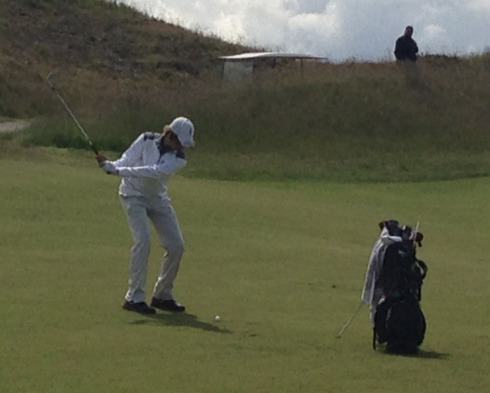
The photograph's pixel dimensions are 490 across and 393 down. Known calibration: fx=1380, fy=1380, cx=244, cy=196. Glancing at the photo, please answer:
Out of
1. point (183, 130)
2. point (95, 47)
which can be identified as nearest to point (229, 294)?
point (183, 130)

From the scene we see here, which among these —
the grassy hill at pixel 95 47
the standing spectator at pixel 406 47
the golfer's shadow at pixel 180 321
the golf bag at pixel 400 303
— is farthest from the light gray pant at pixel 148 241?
the grassy hill at pixel 95 47

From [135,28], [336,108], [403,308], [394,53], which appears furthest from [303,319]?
[135,28]

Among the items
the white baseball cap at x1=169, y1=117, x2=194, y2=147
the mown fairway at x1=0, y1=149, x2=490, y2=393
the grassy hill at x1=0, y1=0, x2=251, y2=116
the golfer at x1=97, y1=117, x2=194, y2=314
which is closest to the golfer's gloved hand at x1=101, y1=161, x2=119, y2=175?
the golfer at x1=97, y1=117, x2=194, y2=314

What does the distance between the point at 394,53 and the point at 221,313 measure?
28552mm

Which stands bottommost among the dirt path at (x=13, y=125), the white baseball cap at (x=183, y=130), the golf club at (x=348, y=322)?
the golf club at (x=348, y=322)

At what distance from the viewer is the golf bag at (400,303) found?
11531mm

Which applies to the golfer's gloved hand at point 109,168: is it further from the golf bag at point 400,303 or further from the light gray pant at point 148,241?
the golf bag at point 400,303

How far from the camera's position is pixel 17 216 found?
20125mm

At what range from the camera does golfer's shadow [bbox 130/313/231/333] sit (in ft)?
40.5

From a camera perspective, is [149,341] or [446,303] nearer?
[149,341]

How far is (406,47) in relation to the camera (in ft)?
131

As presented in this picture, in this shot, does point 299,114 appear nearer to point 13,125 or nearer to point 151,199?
point 13,125

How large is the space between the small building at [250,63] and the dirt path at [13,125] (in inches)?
281

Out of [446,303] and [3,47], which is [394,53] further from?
[446,303]
